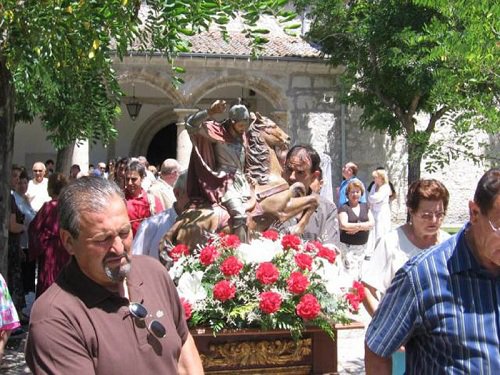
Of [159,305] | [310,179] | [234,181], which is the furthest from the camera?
[310,179]

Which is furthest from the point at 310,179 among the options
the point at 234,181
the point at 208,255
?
the point at 208,255

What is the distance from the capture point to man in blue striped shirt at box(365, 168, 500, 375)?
2248 millimetres

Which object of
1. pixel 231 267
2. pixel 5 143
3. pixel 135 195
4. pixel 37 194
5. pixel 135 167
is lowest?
pixel 231 267

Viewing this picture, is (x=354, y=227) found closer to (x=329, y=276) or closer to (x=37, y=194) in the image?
(x=37, y=194)

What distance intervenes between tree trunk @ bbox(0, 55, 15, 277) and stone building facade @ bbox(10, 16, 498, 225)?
→ 489 inches

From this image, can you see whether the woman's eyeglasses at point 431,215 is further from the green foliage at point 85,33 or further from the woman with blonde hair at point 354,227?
the woman with blonde hair at point 354,227

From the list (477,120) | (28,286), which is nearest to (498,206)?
(477,120)

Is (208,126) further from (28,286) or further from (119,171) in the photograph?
(28,286)

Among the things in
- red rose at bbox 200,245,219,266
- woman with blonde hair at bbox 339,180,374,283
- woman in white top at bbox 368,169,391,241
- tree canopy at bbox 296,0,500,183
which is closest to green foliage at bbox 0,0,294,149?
red rose at bbox 200,245,219,266

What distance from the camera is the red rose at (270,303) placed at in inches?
158

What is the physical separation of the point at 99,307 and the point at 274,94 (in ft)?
57.2

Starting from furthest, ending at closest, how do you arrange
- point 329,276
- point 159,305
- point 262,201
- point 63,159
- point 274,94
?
point 274,94 → point 63,159 → point 262,201 → point 329,276 → point 159,305

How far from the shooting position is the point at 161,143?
75.9 ft

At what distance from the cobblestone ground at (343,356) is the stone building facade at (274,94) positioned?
11299mm
